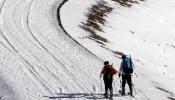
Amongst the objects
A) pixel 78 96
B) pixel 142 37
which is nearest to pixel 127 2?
pixel 142 37

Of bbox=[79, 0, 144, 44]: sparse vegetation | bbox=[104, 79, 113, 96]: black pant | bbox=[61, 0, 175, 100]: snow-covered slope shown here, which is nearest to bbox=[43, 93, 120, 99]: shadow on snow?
bbox=[104, 79, 113, 96]: black pant

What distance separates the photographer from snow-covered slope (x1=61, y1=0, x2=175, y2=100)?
1120 inches

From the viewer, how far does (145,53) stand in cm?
3672

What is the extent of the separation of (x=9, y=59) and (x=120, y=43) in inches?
496

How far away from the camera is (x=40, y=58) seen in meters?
27.4

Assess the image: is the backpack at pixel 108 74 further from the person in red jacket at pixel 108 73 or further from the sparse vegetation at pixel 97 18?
the sparse vegetation at pixel 97 18

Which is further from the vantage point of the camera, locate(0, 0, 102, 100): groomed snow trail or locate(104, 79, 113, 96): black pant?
locate(0, 0, 102, 100): groomed snow trail

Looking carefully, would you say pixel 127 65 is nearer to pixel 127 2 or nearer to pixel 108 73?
pixel 108 73

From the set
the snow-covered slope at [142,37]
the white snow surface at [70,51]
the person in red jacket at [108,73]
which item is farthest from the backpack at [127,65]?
the snow-covered slope at [142,37]

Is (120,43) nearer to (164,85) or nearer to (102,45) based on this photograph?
(102,45)

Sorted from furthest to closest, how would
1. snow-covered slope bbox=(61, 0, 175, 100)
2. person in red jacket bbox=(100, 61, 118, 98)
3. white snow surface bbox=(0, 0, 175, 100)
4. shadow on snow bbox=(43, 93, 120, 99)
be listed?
snow-covered slope bbox=(61, 0, 175, 100), white snow surface bbox=(0, 0, 175, 100), shadow on snow bbox=(43, 93, 120, 99), person in red jacket bbox=(100, 61, 118, 98)

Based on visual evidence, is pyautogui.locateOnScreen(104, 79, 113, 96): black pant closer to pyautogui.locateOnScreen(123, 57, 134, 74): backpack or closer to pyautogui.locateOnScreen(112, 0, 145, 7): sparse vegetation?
pyautogui.locateOnScreen(123, 57, 134, 74): backpack

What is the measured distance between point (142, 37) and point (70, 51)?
13709 mm

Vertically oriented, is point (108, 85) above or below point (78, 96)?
above
